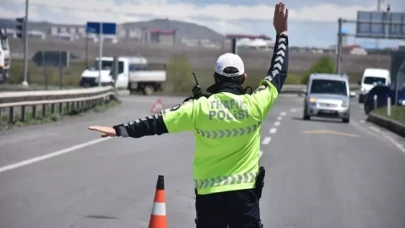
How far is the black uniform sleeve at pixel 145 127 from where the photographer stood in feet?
18.9

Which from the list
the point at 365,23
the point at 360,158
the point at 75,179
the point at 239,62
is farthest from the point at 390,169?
the point at 365,23

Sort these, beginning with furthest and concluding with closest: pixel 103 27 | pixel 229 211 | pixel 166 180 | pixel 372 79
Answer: pixel 372 79 < pixel 103 27 < pixel 166 180 < pixel 229 211

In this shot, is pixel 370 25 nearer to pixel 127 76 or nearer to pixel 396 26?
pixel 396 26

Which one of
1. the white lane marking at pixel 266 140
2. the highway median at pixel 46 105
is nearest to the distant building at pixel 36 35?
the highway median at pixel 46 105

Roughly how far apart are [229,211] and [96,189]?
21.9 ft

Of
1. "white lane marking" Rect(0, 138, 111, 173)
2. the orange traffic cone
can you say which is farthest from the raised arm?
"white lane marking" Rect(0, 138, 111, 173)

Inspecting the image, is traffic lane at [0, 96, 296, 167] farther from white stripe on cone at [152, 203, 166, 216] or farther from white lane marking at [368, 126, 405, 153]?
white stripe on cone at [152, 203, 166, 216]

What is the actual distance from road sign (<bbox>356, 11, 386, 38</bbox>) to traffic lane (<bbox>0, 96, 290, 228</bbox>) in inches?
2492

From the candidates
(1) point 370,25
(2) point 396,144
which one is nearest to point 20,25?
(2) point 396,144

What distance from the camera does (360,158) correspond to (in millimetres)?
18844

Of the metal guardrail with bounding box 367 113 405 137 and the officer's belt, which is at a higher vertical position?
the officer's belt

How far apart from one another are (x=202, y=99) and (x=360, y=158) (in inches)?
527

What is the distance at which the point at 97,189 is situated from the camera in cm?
1226

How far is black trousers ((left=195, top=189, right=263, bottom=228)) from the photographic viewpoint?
18.8 feet
